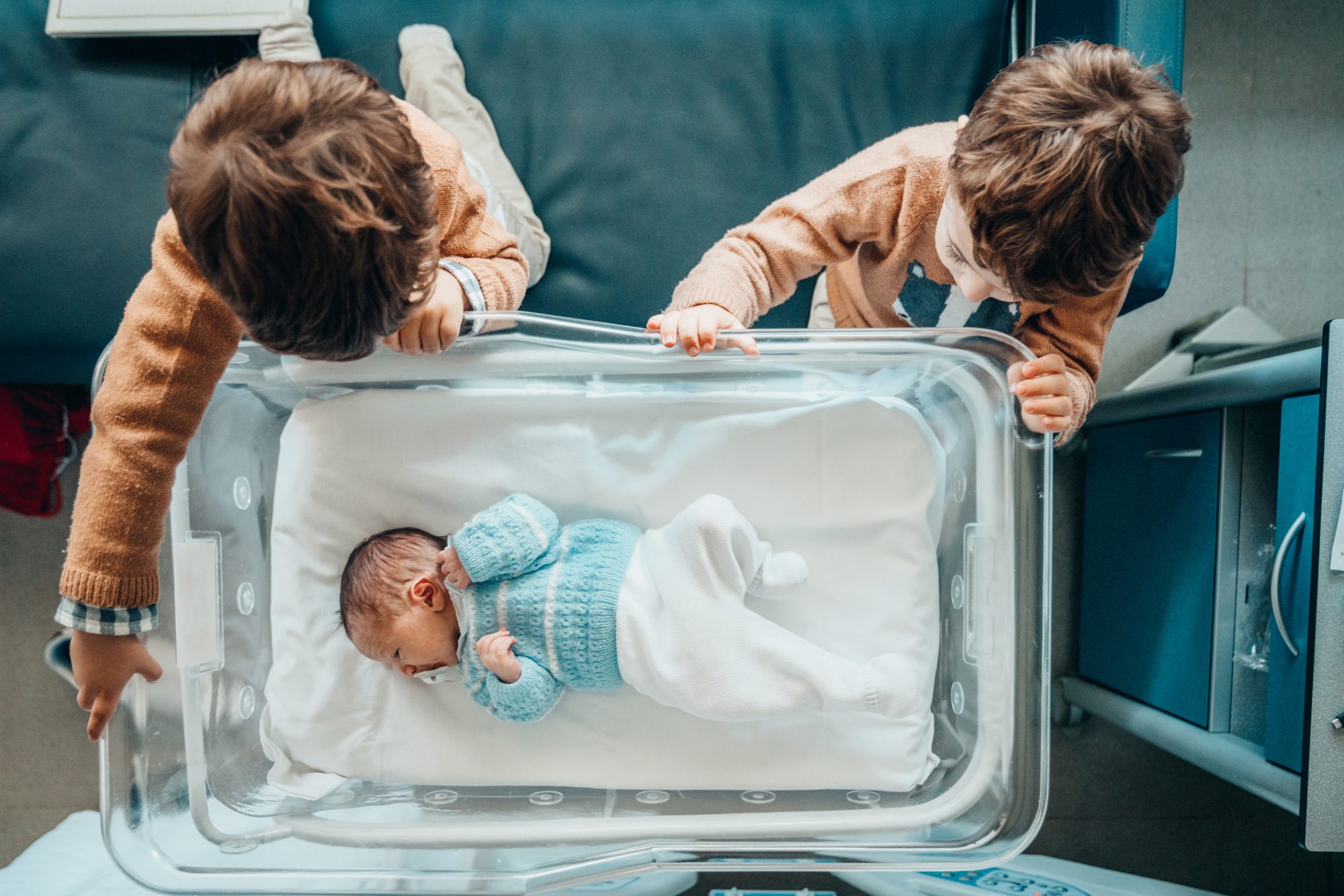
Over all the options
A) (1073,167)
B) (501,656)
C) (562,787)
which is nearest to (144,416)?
(501,656)

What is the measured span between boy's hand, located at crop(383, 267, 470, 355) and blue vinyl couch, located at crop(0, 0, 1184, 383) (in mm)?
357

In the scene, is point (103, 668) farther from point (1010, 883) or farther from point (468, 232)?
point (1010, 883)

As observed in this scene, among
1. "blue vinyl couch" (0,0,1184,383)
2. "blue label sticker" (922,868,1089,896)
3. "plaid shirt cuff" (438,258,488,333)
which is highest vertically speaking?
"blue vinyl couch" (0,0,1184,383)

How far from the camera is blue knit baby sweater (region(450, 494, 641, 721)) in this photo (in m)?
1.06

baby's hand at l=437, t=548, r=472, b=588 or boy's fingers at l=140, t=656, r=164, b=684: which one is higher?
baby's hand at l=437, t=548, r=472, b=588

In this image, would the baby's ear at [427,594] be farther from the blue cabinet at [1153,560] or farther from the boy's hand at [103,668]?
the blue cabinet at [1153,560]

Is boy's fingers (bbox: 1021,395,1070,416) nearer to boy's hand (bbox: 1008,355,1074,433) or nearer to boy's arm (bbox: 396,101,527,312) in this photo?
boy's hand (bbox: 1008,355,1074,433)

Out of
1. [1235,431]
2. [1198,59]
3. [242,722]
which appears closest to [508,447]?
[242,722]

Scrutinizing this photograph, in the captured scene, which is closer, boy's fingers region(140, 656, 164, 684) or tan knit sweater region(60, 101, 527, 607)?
tan knit sweater region(60, 101, 527, 607)

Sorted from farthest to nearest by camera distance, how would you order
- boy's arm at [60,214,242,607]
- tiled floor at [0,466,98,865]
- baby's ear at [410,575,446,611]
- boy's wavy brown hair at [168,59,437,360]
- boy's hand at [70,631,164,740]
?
tiled floor at [0,466,98,865]
baby's ear at [410,575,446,611]
boy's hand at [70,631,164,740]
boy's arm at [60,214,242,607]
boy's wavy brown hair at [168,59,437,360]

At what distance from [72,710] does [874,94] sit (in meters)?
1.76

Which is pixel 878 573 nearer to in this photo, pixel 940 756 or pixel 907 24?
pixel 940 756

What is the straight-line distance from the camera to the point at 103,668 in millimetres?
973

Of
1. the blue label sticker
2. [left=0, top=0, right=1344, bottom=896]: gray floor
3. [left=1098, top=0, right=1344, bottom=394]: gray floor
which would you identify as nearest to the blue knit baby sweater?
the blue label sticker
